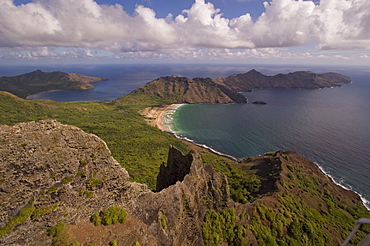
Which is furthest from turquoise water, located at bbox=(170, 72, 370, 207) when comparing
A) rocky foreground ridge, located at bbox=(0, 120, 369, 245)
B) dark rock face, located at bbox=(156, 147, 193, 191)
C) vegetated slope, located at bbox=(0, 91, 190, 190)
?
dark rock face, located at bbox=(156, 147, 193, 191)

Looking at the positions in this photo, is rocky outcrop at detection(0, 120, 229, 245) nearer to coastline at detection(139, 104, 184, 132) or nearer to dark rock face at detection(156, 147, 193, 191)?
dark rock face at detection(156, 147, 193, 191)

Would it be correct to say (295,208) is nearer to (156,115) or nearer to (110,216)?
(110,216)

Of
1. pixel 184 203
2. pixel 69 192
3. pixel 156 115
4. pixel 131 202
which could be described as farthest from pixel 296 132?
pixel 69 192

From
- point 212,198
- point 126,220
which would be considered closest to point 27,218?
point 126,220

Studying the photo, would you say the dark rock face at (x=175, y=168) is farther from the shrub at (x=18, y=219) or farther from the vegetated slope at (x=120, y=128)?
the vegetated slope at (x=120, y=128)

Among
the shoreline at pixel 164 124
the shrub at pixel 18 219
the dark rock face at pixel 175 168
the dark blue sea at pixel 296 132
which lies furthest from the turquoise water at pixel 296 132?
the shrub at pixel 18 219

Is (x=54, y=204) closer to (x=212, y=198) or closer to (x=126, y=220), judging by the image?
(x=126, y=220)
